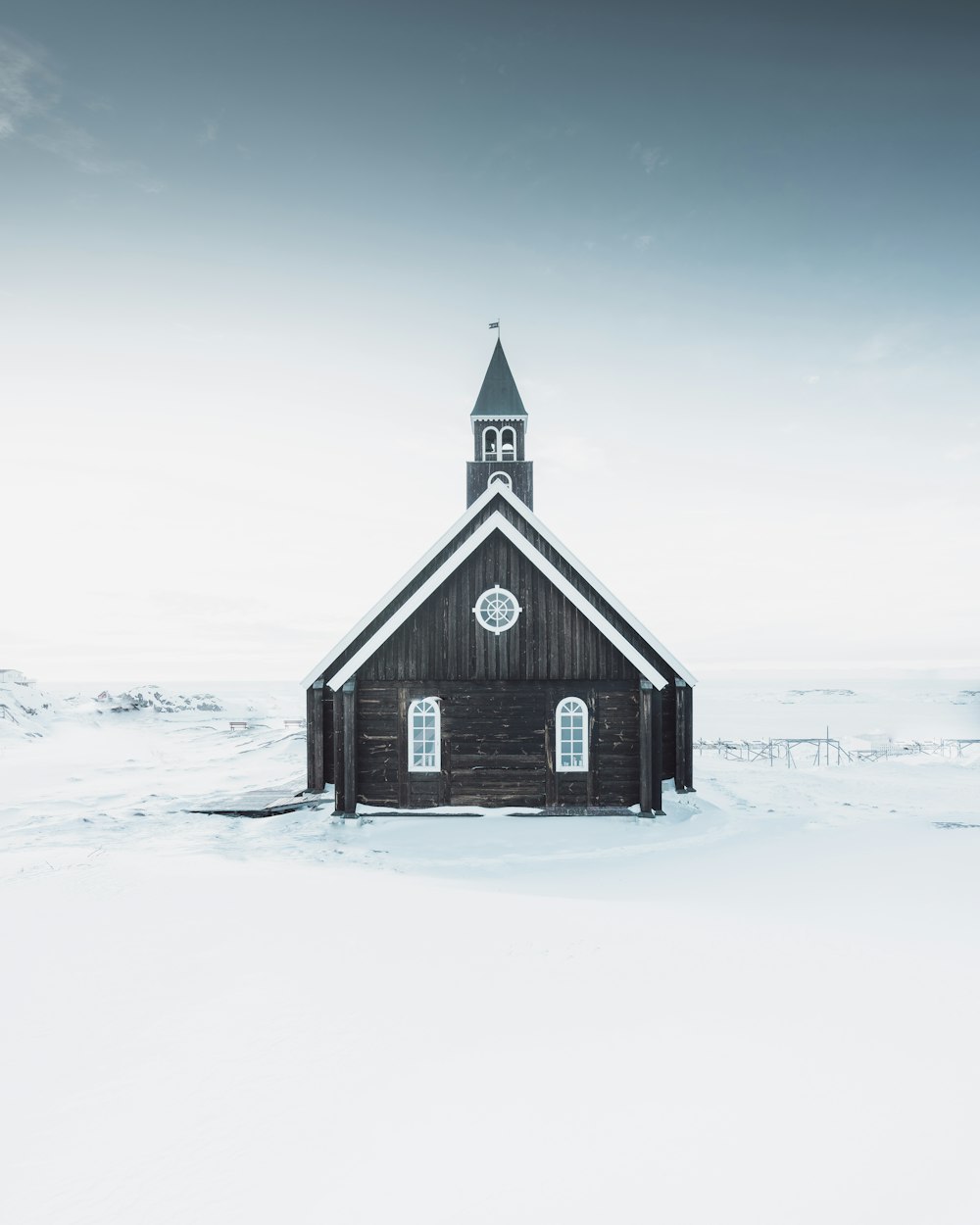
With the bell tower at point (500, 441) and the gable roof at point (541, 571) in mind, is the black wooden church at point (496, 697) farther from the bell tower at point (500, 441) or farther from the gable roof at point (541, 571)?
the bell tower at point (500, 441)

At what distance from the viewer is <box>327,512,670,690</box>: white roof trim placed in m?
15.7

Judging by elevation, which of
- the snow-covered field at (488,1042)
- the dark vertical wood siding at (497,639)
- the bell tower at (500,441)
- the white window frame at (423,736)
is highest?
the bell tower at (500,441)

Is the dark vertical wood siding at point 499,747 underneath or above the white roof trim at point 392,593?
underneath

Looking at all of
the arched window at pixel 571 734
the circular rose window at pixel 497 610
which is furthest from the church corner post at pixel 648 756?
the circular rose window at pixel 497 610

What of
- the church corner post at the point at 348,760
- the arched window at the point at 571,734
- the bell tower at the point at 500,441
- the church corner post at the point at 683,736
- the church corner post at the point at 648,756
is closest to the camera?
the church corner post at the point at 648,756

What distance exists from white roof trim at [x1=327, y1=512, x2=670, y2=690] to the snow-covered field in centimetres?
513

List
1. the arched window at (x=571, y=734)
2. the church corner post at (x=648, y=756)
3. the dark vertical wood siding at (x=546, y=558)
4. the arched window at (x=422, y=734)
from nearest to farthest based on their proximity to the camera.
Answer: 1. the church corner post at (x=648, y=756)
2. the arched window at (x=571, y=734)
3. the arched window at (x=422, y=734)
4. the dark vertical wood siding at (x=546, y=558)

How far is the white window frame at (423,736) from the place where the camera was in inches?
631

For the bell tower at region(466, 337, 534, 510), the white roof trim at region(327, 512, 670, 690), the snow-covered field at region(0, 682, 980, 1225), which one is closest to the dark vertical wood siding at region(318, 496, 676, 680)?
the white roof trim at region(327, 512, 670, 690)

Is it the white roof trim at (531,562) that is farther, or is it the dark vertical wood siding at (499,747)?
the dark vertical wood siding at (499,747)

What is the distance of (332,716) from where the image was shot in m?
17.5

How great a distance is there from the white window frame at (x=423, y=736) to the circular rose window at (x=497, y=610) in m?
2.32

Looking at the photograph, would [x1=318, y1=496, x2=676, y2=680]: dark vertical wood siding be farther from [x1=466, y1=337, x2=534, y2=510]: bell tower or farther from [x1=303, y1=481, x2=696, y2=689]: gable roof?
[x1=466, y1=337, x2=534, y2=510]: bell tower

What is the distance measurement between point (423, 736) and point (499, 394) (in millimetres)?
10541
